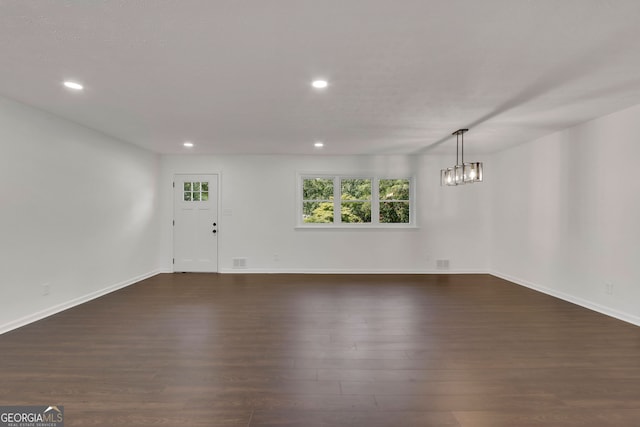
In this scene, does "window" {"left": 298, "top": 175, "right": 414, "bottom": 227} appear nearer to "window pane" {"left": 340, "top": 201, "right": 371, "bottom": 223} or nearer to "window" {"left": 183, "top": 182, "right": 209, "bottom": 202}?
"window pane" {"left": 340, "top": 201, "right": 371, "bottom": 223}

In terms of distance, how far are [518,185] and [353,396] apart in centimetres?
514

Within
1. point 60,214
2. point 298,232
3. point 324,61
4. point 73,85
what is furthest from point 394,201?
point 60,214

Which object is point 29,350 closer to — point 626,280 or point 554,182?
point 626,280

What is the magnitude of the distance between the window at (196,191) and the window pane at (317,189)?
2.07 m

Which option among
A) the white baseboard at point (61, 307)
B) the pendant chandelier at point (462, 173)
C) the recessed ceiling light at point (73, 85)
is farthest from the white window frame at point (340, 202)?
the recessed ceiling light at point (73, 85)

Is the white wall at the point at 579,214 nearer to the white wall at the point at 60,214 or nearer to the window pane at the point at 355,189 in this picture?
the window pane at the point at 355,189

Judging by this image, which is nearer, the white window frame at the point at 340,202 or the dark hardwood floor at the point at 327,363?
the dark hardwood floor at the point at 327,363

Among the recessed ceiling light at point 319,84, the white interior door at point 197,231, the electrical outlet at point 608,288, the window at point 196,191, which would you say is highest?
the recessed ceiling light at point 319,84

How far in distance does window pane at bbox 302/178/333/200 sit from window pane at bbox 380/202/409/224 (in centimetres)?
118

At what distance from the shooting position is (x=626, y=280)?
3525 millimetres

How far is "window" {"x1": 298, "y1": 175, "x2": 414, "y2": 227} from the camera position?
21.0ft

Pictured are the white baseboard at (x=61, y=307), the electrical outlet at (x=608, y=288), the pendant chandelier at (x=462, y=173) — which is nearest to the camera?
the white baseboard at (x=61, y=307)

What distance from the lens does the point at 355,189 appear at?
644 cm

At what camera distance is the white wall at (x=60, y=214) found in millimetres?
3191
